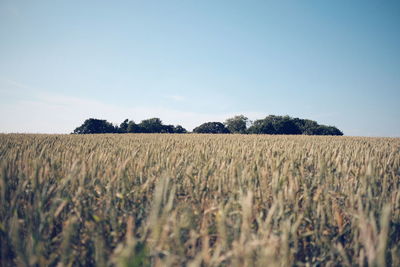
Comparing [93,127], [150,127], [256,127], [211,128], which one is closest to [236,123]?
[211,128]

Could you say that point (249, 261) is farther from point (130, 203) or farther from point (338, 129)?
point (338, 129)

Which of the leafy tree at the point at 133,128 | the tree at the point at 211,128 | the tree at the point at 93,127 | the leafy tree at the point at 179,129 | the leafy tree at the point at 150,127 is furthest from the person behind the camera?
the tree at the point at 211,128

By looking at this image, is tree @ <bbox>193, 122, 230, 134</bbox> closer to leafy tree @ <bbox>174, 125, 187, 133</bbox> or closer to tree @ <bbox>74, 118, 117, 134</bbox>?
leafy tree @ <bbox>174, 125, 187, 133</bbox>

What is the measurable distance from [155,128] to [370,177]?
2397 inches

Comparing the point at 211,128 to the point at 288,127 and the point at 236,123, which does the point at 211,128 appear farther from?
the point at 288,127

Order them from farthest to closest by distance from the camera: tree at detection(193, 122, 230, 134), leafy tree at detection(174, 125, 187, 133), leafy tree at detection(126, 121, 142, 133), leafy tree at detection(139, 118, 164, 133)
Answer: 1. tree at detection(193, 122, 230, 134)
2. leafy tree at detection(174, 125, 187, 133)
3. leafy tree at detection(139, 118, 164, 133)
4. leafy tree at detection(126, 121, 142, 133)

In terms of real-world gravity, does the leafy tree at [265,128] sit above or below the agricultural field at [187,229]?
above

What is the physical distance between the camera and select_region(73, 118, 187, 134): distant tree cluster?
57250mm

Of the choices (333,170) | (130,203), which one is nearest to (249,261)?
(130,203)

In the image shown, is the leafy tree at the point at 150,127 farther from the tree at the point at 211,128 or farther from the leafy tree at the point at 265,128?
the leafy tree at the point at 265,128

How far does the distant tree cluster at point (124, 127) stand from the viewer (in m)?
57.2

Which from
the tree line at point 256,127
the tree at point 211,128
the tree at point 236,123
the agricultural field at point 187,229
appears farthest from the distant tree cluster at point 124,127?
the agricultural field at point 187,229

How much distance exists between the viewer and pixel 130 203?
62.7 inches

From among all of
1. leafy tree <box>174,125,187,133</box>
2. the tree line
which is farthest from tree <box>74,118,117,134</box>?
leafy tree <box>174,125,187,133</box>
